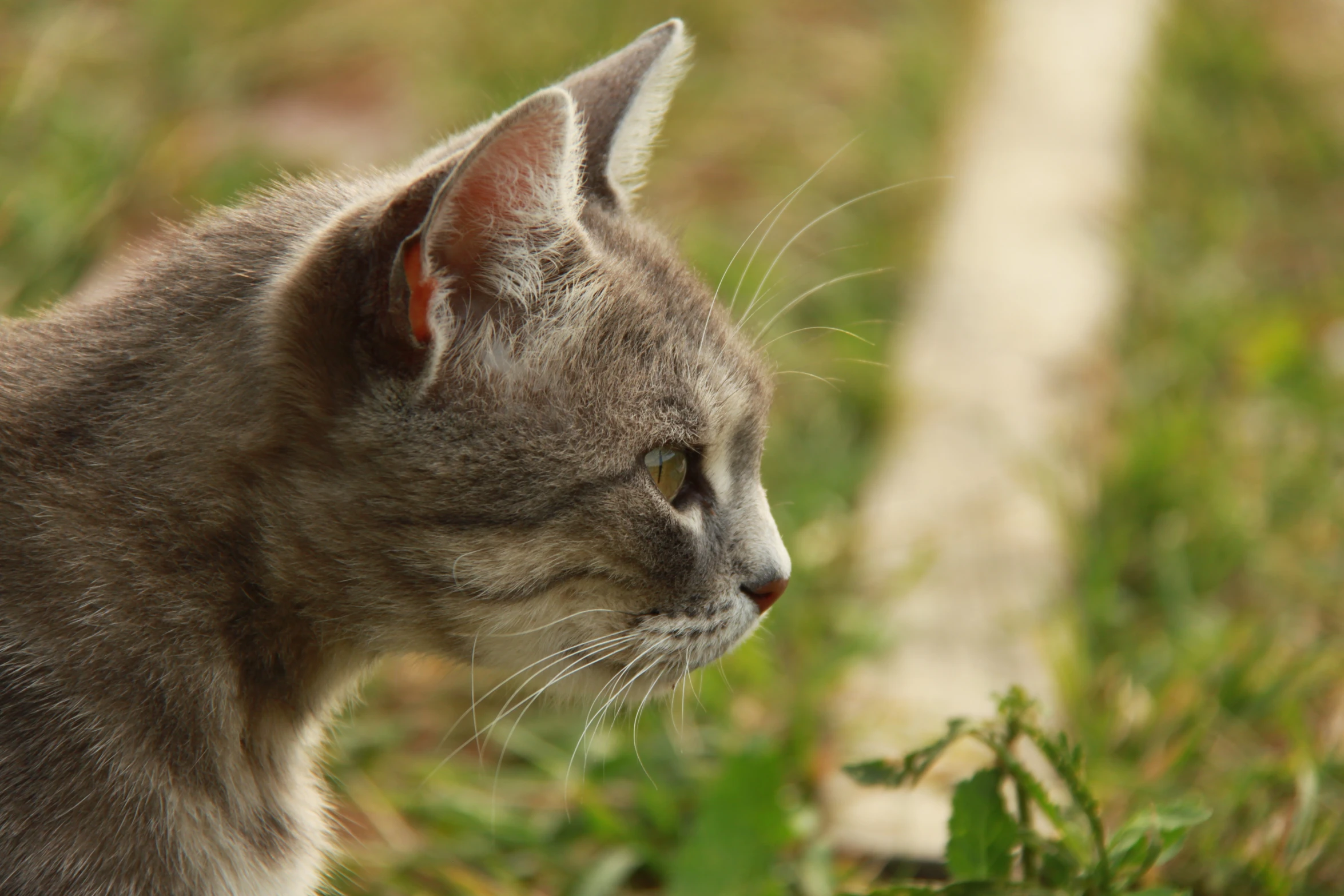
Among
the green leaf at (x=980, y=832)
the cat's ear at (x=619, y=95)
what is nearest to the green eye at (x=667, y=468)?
the cat's ear at (x=619, y=95)

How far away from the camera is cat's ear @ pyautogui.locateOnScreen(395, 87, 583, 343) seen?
1.47 metres

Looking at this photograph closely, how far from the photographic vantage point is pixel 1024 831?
1.80 meters

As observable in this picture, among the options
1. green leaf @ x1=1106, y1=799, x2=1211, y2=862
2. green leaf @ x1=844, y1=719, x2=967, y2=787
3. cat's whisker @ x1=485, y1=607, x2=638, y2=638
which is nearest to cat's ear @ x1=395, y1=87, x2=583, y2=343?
cat's whisker @ x1=485, y1=607, x2=638, y2=638

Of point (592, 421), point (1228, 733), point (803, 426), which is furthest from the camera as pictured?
point (803, 426)

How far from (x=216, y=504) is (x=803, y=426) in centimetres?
214

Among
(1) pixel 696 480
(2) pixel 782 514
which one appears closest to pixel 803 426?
(2) pixel 782 514

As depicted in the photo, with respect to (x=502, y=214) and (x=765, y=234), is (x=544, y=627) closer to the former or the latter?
(x=502, y=214)

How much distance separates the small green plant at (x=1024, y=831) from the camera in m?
1.76

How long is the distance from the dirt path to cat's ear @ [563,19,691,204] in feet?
3.93

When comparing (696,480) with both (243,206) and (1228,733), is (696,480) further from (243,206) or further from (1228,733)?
(1228,733)

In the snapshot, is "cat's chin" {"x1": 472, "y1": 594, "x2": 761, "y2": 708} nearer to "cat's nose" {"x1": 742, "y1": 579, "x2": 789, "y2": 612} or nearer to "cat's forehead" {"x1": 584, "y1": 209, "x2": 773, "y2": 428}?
"cat's nose" {"x1": 742, "y1": 579, "x2": 789, "y2": 612}

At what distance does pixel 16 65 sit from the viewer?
13.1 feet

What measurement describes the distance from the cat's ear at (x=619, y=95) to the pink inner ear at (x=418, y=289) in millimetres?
488

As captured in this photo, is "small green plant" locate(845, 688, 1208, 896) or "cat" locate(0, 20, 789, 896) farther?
"small green plant" locate(845, 688, 1208, 896)
